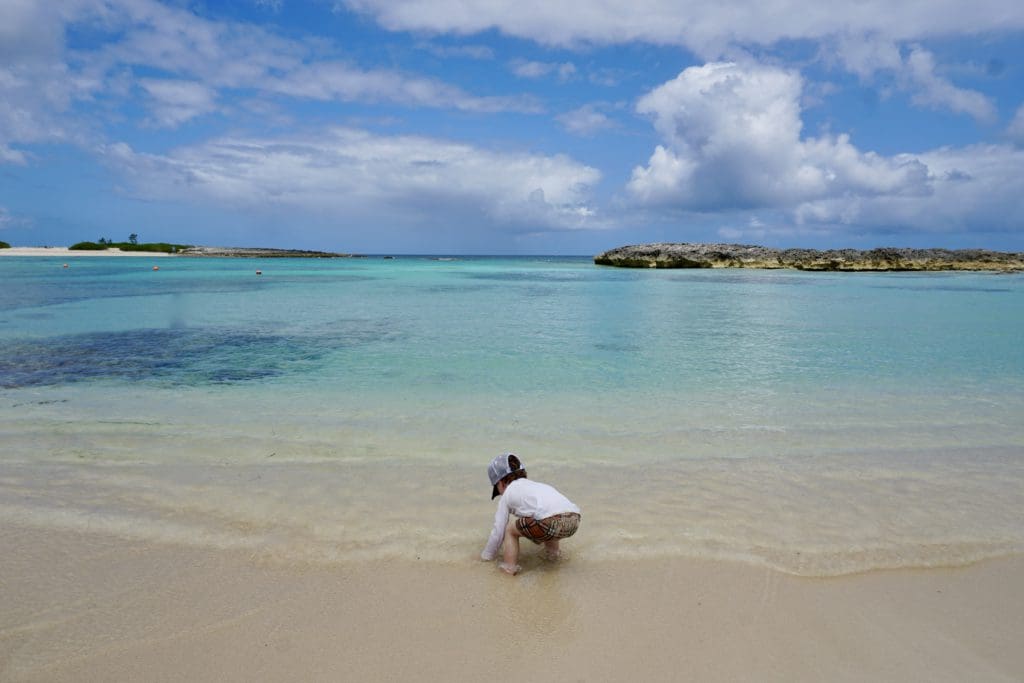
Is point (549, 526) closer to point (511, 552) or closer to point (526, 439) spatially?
point (511, 552)

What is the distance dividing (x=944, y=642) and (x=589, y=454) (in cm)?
430

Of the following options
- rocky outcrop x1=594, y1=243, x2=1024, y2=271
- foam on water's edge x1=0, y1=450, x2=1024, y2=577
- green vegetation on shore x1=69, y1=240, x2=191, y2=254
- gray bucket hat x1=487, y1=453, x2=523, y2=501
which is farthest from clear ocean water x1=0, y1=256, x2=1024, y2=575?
green vegetation on shore x1=69, y1=240, x2=191, y2=254

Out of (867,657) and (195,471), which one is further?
(195,471)

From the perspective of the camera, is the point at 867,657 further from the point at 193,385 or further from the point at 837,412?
the point at 193,385

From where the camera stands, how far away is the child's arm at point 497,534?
509 cm

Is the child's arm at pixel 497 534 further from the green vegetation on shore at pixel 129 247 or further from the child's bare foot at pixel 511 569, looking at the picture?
the green vegetation on shore at pixel 129 247

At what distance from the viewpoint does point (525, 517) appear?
16.5 feet

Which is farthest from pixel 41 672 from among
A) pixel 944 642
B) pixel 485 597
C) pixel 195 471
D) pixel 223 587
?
pixel 944 642

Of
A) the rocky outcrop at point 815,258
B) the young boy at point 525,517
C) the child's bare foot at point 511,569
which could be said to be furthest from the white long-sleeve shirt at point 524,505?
the rocky outcrop at point 815,258

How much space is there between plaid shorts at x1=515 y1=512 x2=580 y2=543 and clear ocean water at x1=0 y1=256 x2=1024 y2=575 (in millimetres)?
417

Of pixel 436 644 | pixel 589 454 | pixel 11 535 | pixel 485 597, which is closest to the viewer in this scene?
Result: pixel 436 644

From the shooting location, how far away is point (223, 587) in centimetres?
473

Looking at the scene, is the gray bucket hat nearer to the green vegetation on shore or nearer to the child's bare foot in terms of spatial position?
the child's bare foot

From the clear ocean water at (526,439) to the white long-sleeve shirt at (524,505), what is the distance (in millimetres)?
359
